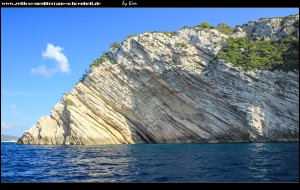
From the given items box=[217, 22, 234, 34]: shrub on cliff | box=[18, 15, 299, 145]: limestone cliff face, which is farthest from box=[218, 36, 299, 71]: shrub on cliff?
box=[217, 22, 234, 34]: shrub on cliff

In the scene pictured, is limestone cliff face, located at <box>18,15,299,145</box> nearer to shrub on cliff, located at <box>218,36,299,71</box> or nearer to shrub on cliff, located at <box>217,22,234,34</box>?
shrub on cliff, located at <box>218,36,299,71</box>

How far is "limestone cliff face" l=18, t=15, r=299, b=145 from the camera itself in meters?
44.8

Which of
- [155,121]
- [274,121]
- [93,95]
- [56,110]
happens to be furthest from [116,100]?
[274,121]

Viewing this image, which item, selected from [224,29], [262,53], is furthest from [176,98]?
[224,29]

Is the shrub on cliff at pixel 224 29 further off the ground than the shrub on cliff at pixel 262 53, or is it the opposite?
the shrub on cliff at pixel 224 29

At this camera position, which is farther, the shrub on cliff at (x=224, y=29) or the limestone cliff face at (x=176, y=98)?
the shrub on cliff at (x=224, y=29)

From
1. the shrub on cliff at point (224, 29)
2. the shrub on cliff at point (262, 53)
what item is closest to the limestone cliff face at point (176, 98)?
the shrub on cliff at point (262, 53)

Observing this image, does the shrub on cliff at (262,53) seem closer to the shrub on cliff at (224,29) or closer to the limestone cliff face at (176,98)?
the limestone cliff face at (176,98)

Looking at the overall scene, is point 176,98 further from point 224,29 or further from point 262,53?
point 224,29

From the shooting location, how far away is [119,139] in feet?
183

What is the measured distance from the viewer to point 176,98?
53.2 metres

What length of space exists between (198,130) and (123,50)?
19.7 m

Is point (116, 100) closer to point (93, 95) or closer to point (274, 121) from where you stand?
point (93, 95)

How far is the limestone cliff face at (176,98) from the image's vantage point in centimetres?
4484
